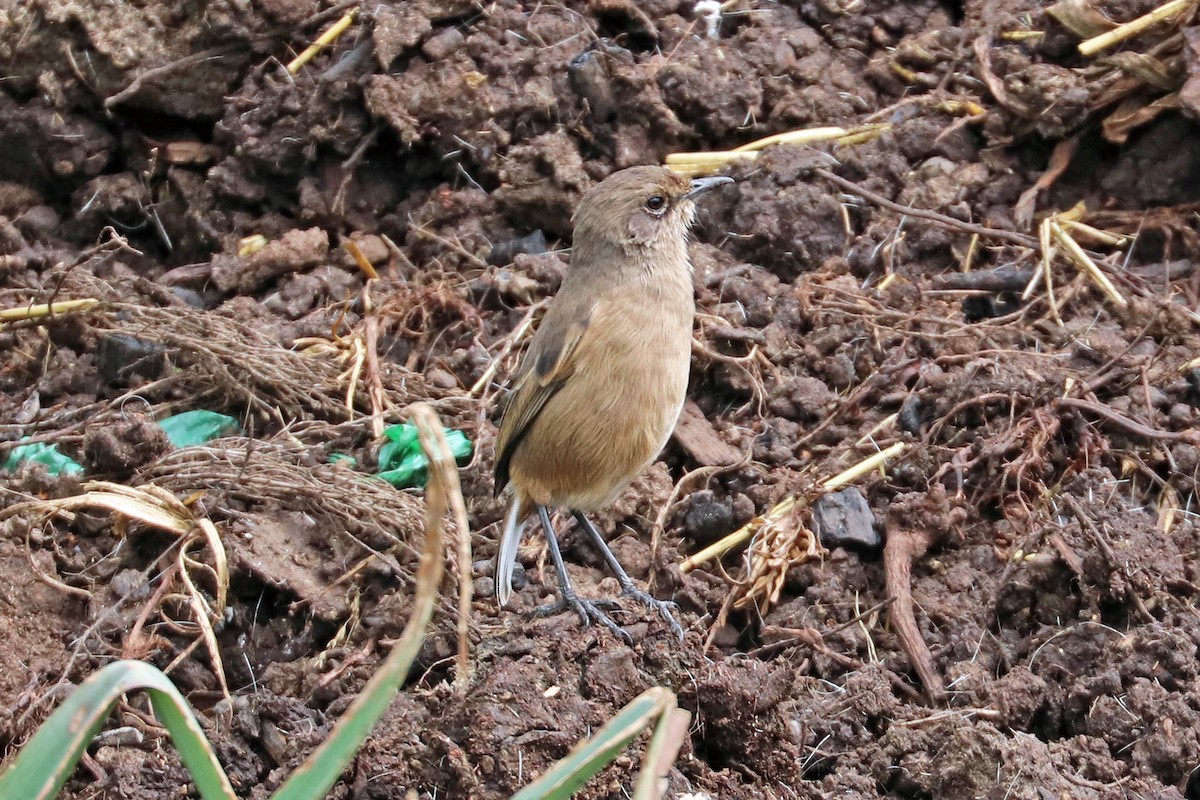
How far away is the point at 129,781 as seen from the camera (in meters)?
4.27

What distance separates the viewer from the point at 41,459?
576cm

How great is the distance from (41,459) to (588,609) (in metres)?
2.61

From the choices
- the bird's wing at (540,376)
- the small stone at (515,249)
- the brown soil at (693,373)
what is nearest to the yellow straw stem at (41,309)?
the brown soil at (693,373)

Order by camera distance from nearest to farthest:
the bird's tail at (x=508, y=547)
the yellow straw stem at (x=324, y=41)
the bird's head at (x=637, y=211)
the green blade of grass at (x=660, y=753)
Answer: the green blade of grass at (x=660, y=753) → the bird's tail at (x=508, y=547) → the bird's head at (x=637, y=211) → the yellow straw stem at (x=324, y=41)

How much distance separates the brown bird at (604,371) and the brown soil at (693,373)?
0.37 meters

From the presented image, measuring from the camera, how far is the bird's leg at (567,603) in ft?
14.7

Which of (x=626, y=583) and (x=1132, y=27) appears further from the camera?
(x=1132, y=27)

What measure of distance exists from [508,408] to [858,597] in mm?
1527

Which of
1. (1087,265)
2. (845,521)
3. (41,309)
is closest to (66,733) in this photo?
(845,521)

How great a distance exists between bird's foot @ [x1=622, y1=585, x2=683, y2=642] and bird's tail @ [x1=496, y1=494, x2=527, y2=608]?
0.44m

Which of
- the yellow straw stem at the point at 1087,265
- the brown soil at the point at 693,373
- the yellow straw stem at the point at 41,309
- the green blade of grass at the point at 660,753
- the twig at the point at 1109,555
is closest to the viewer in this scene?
the green blade of grass at the point at 660,753

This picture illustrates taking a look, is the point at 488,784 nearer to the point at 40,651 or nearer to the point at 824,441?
the point at 40,651

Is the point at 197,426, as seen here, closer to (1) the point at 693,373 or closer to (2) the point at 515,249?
(2) the point at 515,249

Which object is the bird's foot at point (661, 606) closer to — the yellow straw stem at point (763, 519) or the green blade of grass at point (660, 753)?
the yellow straw stem at point (763, 519)
